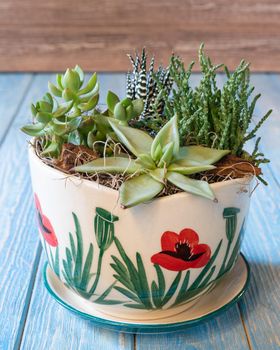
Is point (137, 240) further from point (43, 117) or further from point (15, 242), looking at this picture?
point (15, 242)

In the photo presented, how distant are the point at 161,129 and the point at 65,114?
0.31 feet

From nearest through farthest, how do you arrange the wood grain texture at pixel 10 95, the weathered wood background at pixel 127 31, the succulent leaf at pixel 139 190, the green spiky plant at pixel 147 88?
Result: the succulent leaf at pixel 139 190, the green spiky plant at pixel 147 88, the wood grain texture at pixel 10 95, the weathered wood background at pixel 127 31

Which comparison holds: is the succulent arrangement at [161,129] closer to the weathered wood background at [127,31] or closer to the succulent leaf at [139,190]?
the succulent leaf at [139,190]

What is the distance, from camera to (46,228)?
539 mm

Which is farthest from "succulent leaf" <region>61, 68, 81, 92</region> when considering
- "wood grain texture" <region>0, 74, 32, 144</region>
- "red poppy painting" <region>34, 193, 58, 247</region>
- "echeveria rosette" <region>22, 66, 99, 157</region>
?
"wood grain texture" <region>0, 74, 32, 144</region>

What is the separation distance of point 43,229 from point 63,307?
87mm

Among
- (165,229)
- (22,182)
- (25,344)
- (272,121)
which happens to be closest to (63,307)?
(25,344)

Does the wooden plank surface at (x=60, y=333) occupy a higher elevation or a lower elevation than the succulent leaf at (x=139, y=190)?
lower

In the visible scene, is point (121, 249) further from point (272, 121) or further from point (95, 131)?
point (272, 121)

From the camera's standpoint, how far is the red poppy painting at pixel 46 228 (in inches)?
20.9

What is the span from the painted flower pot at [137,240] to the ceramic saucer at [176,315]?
11mm

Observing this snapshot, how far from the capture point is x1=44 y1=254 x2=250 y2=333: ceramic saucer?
1.76 ft

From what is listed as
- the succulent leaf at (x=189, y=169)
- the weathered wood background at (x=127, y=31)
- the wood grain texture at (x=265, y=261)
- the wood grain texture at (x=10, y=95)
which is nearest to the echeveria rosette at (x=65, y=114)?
the succulent leaf at (x=189, y=169)

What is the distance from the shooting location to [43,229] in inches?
21.5
